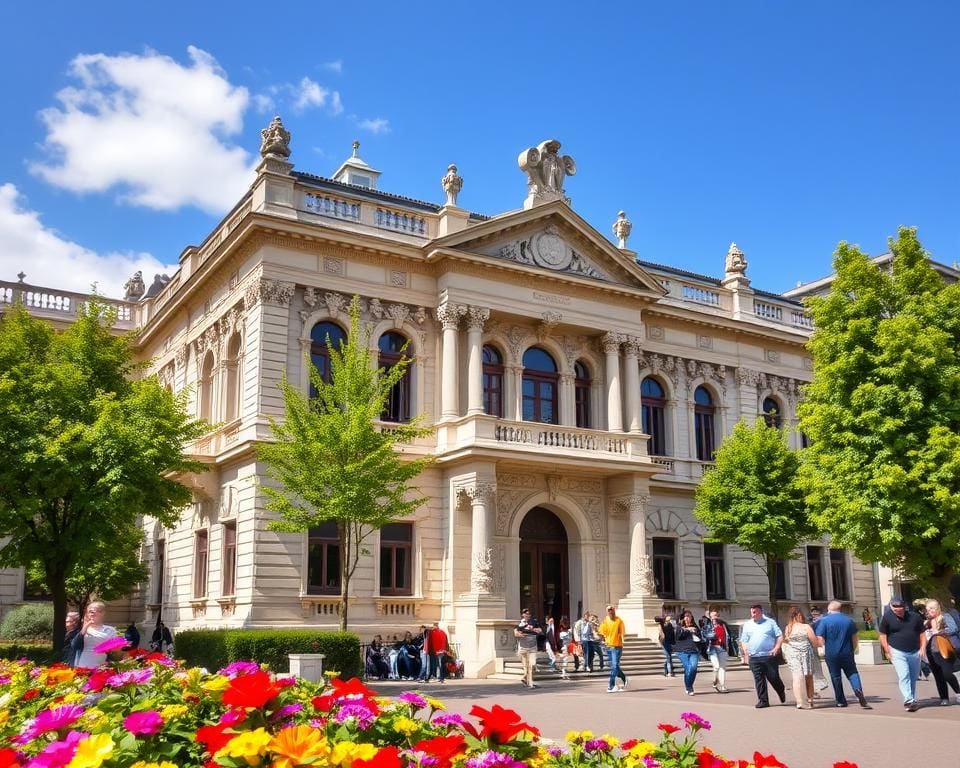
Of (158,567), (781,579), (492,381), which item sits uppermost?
(492,381)

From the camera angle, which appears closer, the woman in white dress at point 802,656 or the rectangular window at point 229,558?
the woman in white dress at point 802,656

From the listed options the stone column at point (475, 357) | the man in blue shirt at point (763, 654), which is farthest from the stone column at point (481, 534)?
the man in blue shirt at point (763, 654)

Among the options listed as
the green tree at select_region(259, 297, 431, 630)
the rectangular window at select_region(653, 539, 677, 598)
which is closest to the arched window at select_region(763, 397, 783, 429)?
the rectangular window at select_region(653, 539, 677, 598)

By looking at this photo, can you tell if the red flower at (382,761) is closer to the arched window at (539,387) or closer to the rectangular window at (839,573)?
the arched window at (539,387)

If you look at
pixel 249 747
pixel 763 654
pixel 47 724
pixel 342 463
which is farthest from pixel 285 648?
pixel 249 747

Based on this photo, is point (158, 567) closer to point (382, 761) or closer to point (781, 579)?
point (781, 579)

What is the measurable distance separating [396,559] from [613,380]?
30.4ft

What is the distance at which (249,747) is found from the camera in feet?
12.7

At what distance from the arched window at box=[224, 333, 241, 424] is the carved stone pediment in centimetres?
808

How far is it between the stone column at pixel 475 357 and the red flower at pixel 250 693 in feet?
77.2

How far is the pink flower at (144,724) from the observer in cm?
432

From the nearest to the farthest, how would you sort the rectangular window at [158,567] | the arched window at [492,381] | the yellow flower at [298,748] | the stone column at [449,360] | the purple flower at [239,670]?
the yellow flower at [298,748] → the purple flower at [239,670] → the stone column at [449,360] → the arched window at [492,381] → the rectangular window at [158,567]

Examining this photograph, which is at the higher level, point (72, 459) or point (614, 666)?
point (72, 459)

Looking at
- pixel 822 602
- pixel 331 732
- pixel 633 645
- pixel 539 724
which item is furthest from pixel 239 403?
pixel 331 732
